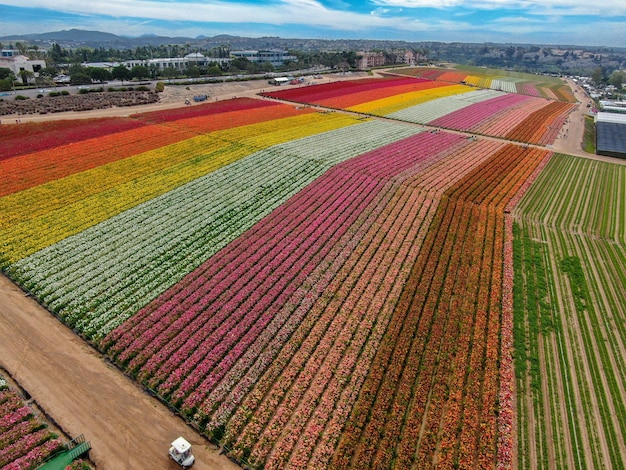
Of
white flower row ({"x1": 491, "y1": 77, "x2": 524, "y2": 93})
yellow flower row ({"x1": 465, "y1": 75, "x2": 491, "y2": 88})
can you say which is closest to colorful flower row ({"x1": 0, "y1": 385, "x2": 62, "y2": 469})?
white flower row ({"x1": 491, "y1": 77, "x2": 524, "y2": 93})

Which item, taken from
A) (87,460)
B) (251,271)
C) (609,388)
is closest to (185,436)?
(87,460)

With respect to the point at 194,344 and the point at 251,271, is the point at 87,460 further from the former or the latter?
the point at 251,271

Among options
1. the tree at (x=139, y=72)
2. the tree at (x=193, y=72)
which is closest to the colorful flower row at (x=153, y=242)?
the tree at (x=139, y=72)

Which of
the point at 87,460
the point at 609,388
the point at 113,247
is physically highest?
the point at 113,247

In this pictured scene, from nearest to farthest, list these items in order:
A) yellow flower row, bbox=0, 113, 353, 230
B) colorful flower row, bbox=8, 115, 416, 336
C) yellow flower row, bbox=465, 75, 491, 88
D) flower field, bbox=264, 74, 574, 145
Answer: colorful flower row, bbox=8, 115, 416, 336 < yellow flower row, bbox=0, 113, 353, 230 < flower field, bbox=264, 74, 574, 145 < yellow flower row, bbox=465, 75, 491, 88

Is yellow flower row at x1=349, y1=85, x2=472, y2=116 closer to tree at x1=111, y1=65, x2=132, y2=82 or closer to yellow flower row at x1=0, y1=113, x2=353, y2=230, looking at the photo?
yellow flower row at x1=0, y1=113, x2=353, y2=230

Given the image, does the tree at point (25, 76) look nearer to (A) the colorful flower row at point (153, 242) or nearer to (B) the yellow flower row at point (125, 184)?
(B) the yellow flower row at point (125, 184)
